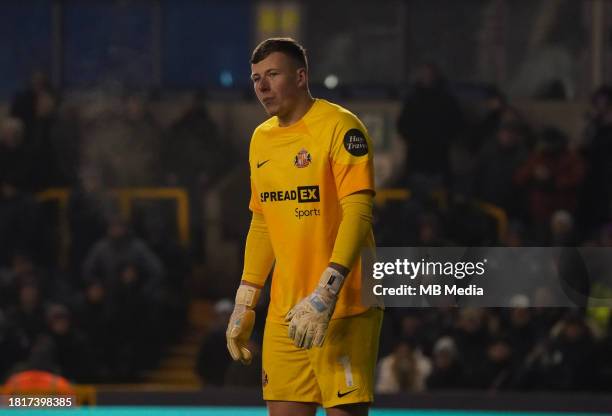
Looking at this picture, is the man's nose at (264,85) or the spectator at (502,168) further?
the spectator at (502,168)

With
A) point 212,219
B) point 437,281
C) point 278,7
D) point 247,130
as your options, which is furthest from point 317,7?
point 437,281

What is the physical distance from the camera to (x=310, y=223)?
3.72 m

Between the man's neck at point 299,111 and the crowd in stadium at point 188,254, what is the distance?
585 centimetres

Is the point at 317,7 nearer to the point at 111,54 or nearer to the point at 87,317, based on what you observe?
the point at 111,54

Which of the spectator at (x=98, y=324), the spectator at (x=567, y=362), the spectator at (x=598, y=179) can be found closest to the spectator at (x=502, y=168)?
the spectator at (x=598, y=179)

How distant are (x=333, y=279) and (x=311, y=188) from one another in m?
0.32

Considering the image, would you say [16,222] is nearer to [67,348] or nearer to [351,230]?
[67,348]

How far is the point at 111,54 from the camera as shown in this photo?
37.2 ft

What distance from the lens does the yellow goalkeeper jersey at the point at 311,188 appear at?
12.0 ft

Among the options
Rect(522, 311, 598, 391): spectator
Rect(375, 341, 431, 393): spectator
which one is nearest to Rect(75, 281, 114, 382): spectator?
Rect(375, 341, 431, 393): spectator

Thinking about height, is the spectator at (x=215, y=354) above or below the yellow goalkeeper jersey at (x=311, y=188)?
below

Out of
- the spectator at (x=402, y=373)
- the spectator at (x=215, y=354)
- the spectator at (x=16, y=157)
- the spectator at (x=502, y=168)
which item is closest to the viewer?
the spectator at (x=402, y=373)

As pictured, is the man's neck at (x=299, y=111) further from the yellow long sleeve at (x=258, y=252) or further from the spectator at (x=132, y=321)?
the spectator at (x=132, y=321)

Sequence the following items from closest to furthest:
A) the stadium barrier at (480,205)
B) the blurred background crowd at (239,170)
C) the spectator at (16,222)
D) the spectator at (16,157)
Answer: the blurred background crowd at (239,170) < the stadium barrier at (480,205) < the spectator at (16,222) < the spectator at (16,157)
